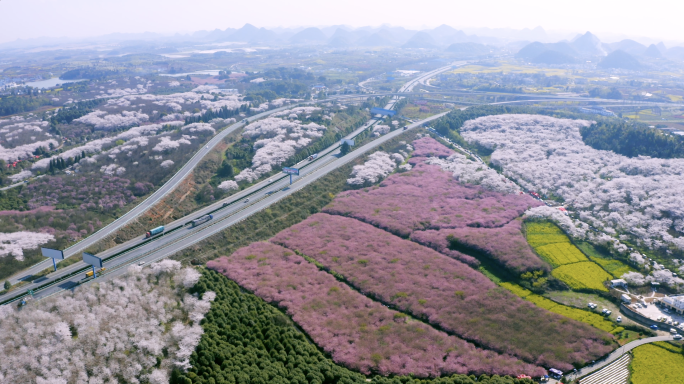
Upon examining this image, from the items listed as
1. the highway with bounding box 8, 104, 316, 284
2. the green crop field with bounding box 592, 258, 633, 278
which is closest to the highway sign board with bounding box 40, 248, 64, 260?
Answer: the highway with bounding box 8, 104, 316, 284

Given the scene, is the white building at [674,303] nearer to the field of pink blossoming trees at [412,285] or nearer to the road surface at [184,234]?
the field of pink blossoming trees at [412,285]

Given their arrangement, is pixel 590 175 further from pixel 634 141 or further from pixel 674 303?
pixel 674 303

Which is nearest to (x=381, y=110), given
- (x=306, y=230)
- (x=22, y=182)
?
(x=306, y=230)

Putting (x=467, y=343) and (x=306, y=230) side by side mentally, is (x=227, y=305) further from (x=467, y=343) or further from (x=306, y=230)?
(x=467, y=343)

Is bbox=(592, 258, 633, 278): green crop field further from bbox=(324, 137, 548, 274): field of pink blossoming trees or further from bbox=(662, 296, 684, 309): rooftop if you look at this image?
bbox=(324, 137, 548, 274): field of pink blossoming trees

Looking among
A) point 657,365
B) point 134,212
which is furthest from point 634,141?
point 134,212
